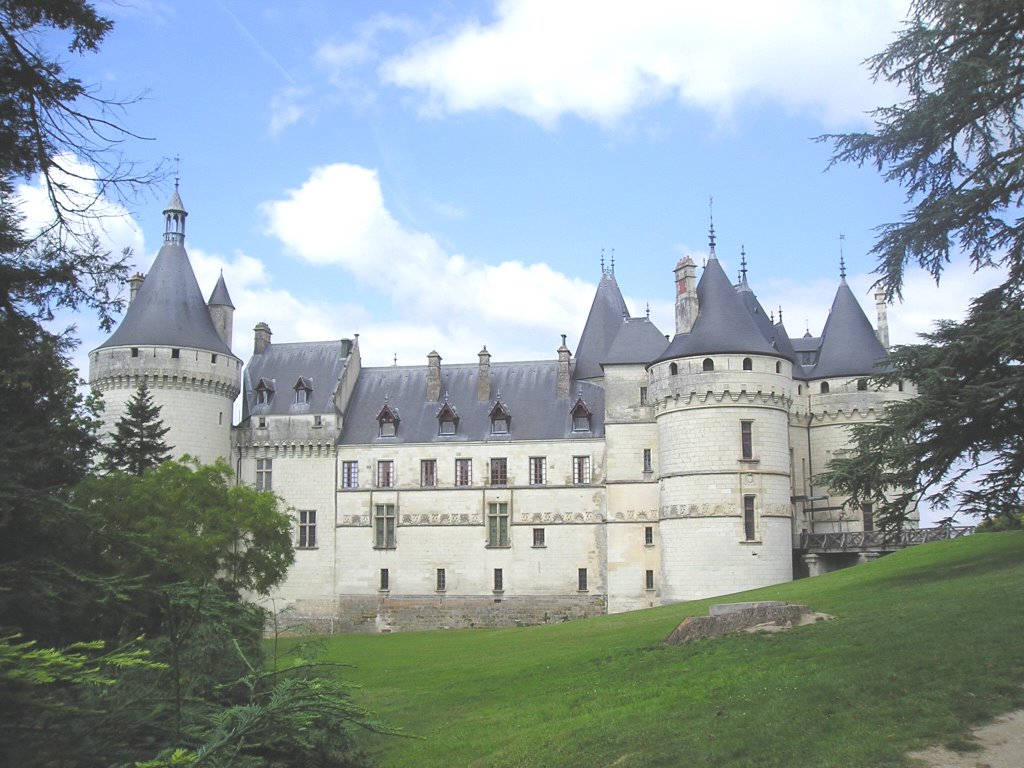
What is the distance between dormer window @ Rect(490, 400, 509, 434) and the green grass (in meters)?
21.7

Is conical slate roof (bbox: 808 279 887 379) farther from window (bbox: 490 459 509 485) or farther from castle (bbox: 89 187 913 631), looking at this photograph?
window (bbox: 490 459 509 485)

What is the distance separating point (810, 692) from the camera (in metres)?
13.8

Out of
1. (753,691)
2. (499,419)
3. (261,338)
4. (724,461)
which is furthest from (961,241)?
(261,338)

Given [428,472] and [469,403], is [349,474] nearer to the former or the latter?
[428,472]

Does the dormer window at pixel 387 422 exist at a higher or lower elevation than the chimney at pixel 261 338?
lower

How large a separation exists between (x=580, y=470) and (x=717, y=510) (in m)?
8.00

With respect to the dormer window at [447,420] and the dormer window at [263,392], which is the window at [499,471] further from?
the dormer window at [263,392]

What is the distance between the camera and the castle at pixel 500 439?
4091 cm

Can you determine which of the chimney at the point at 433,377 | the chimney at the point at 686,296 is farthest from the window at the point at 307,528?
the chimney at the point at 686,296

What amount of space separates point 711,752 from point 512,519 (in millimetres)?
32889

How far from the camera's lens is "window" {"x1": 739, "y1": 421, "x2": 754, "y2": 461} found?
39.3 meters

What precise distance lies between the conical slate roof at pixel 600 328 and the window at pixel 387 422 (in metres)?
8.91

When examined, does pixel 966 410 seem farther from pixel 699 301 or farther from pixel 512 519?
pixel 512 519

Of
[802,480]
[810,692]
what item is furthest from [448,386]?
[810,692]
